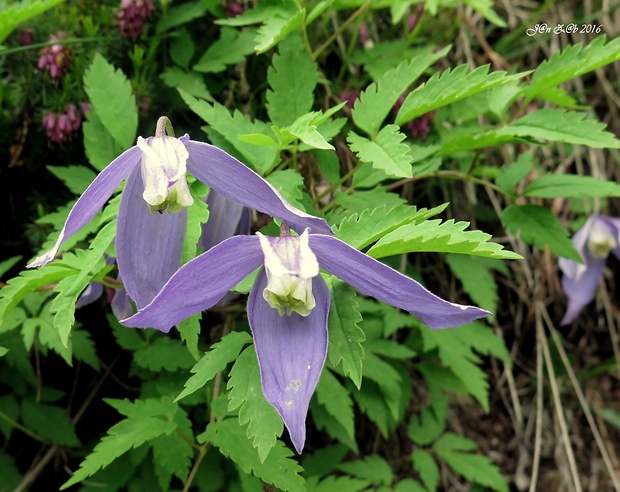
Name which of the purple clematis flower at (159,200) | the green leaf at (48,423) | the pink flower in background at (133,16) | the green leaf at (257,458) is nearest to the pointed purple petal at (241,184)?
the purple clematis flower at (159,200)

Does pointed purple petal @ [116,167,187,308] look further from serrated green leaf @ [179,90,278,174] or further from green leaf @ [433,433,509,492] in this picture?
green leaf @ [433,433,509,492]

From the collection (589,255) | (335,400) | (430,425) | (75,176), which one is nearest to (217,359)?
(335,400)

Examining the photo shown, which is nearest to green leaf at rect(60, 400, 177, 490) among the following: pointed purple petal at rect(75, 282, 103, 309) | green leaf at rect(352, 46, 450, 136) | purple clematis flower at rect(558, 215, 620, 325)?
pointed purple petal at rect(75, 282, 103, 309)

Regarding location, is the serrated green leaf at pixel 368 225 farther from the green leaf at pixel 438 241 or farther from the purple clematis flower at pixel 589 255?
the purple clematis flower at pixel 589 255

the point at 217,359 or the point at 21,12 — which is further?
the point at 21,12

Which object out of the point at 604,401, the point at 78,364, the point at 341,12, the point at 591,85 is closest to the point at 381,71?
the point at 341,12

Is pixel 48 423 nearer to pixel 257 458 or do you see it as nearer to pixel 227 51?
pixel 257 458

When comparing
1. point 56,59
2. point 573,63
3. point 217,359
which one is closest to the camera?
point 217,359
